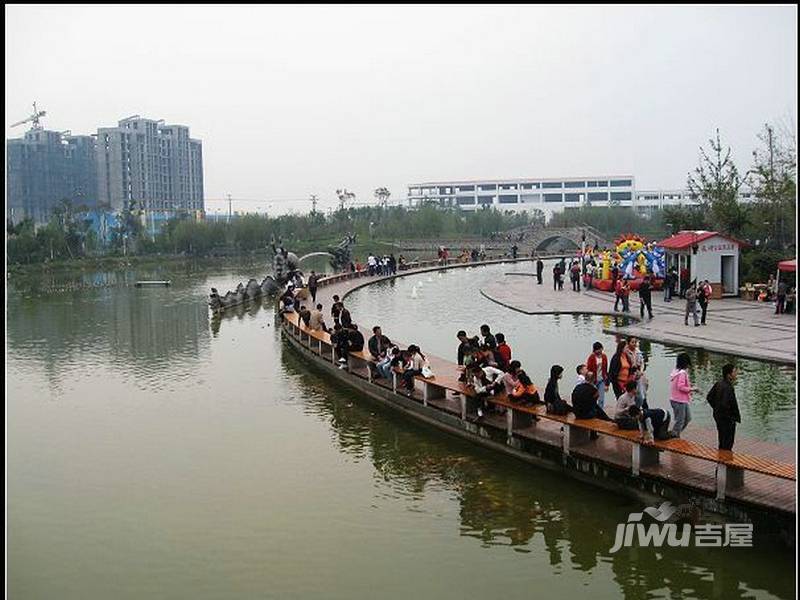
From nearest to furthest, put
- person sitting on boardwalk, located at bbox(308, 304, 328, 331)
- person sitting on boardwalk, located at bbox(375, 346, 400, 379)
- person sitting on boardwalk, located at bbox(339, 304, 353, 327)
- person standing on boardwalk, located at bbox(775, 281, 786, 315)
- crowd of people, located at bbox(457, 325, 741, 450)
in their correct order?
crowd of people, located at bbox(457, 325, 741, 450), person sitting on boardwalk, located at bbox(375, 346, 400, 379), person sitting on boardwalk, located at bbox(339, 304, 353, 327), person sitting on boardwalk, located at bbox(308, 304, 328, 331), person standing on boardwalk, located at bbox(775, 281, 786, 315)

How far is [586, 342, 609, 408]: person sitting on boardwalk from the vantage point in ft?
38.9

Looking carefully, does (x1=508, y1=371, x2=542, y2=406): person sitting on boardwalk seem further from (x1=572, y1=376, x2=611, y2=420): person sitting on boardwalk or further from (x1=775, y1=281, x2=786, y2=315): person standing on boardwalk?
(x1=775, y1=281, x2=786, y2=315): person standing on boardwalk

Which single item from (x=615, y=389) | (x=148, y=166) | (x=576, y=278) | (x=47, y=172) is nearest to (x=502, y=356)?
(x=615, y=389)

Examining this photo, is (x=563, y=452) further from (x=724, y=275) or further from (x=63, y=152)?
(x=63, y=152)

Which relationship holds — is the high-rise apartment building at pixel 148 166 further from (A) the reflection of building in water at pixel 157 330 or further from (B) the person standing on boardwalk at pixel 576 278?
(B) the person standing on boardwalk at pixel 576 278

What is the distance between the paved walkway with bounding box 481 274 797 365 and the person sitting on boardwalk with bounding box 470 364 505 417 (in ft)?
25.1

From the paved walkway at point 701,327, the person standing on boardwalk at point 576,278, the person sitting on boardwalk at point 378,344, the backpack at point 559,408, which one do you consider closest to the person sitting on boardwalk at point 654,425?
the backpack at point 559,408

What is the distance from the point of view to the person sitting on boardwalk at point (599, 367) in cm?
1187

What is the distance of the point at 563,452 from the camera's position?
36.1 feet

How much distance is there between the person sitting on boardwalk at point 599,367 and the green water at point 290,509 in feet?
5.57

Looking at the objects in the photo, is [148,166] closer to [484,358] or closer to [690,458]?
[484,358]

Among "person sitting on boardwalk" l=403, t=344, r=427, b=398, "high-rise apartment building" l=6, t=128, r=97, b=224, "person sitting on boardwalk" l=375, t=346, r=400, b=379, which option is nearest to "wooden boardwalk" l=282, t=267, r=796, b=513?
"person sitting on boardwalk" l=403, t=344, r=427, b=398

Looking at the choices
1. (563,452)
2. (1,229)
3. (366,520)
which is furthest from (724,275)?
(1,229)

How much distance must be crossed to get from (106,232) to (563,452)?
81.6 m
